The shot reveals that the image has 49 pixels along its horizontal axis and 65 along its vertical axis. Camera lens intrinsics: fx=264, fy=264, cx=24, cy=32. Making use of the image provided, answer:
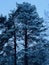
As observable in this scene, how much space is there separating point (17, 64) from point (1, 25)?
11.3 ft

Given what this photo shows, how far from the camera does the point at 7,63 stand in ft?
69.8

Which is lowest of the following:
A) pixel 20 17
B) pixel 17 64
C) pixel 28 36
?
pixel 17 64

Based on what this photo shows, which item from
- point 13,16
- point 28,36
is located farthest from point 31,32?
point 13,16

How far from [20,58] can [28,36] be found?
6.21 ft

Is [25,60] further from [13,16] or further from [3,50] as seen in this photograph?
[13,16]

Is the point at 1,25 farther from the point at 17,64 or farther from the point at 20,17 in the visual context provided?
the point at 17,64

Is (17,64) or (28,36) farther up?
(28,36)

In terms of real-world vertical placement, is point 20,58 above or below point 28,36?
below

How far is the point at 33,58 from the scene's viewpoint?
2075 centimetres

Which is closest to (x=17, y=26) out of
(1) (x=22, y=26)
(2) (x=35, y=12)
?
(1) (x=22, y=26)

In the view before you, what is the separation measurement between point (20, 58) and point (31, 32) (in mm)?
2296

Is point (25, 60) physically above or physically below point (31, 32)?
below

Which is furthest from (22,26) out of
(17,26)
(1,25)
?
(1,25)

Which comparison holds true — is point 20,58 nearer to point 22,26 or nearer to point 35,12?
point 22,26
